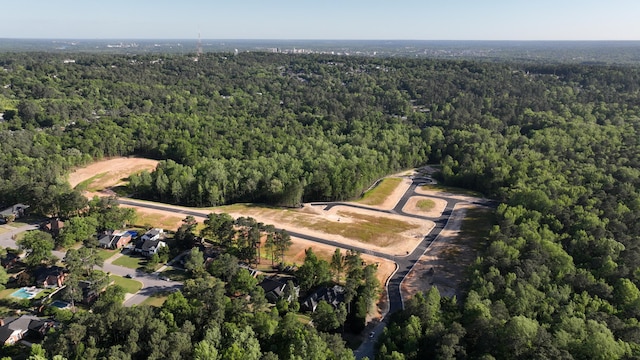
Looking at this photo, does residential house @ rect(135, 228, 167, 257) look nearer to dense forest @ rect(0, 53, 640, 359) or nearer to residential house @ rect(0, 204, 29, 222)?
dense forest @ rect(0, 53, 640, 359)

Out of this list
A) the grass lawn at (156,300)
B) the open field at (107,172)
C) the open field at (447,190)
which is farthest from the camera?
the open field at (107,172)

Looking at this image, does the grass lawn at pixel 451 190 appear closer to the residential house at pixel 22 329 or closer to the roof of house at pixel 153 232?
the roof of house at pixel 153 232

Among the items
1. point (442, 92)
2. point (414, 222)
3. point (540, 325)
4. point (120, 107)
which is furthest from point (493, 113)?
point (120, 107)

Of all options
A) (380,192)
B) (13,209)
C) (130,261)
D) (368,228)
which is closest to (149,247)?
(130,261)

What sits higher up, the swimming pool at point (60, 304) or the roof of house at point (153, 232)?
the roof of house at point (153, 232)

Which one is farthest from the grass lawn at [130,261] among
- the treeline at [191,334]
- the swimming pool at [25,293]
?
the treeline at [191,334]

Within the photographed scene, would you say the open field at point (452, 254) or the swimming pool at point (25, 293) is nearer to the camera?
the swimming pool at point (25, 293)

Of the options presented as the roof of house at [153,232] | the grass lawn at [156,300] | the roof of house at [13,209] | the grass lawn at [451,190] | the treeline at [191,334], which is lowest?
the grass lawn at [451,190]
